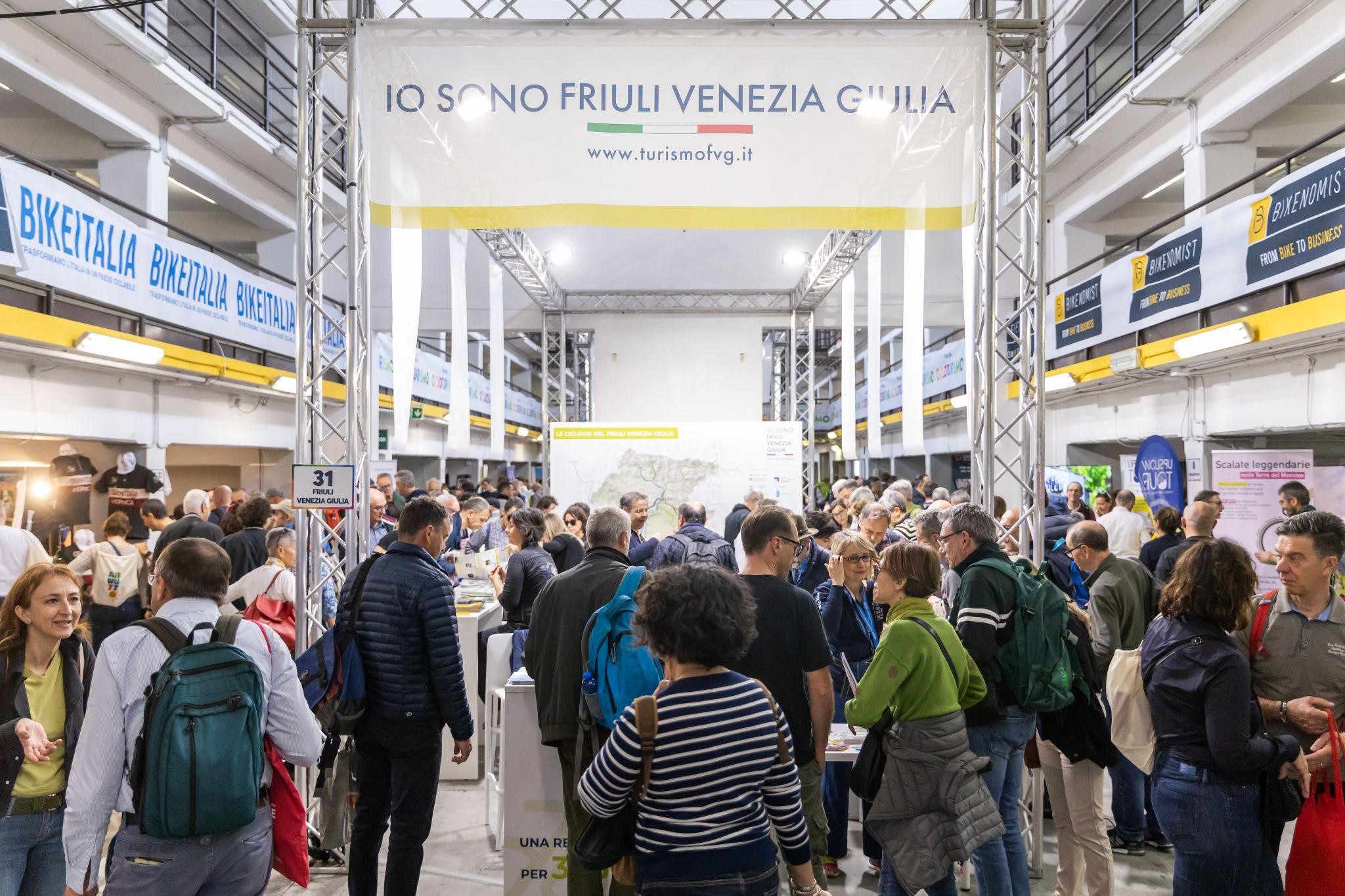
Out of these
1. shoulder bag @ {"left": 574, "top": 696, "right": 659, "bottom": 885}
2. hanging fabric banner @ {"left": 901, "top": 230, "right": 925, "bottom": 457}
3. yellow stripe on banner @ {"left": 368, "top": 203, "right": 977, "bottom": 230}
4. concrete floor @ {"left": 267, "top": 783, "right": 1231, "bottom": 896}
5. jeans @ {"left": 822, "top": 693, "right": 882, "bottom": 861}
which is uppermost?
yellow stripe on banner @ {"left": 368, "top": 203, "right": 977, "bottom": 230}

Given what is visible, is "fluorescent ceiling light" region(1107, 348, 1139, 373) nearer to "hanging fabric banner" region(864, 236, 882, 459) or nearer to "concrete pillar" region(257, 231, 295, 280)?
"hanging fabric banner" region(864, 236, 882, 459)

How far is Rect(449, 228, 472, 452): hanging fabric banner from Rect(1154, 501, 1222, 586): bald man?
15.2 ft

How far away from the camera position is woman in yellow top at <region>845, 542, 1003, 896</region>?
244 centimetres

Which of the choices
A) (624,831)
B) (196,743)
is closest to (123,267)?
(196,743)

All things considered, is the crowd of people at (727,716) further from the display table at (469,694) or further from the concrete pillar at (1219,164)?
the concrete pillar at (1219,164)

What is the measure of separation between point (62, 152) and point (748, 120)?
8898mm

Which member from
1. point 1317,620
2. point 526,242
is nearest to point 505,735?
point 1317,620

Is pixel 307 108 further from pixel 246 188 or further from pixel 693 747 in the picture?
pixel 246 188

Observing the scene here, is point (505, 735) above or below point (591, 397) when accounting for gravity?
below

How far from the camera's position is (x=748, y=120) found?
13.3 ft

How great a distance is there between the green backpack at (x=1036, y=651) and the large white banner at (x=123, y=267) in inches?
243

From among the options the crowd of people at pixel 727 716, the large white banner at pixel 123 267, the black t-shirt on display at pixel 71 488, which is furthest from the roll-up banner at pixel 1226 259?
the black t-shirt on display at pixel 71 488

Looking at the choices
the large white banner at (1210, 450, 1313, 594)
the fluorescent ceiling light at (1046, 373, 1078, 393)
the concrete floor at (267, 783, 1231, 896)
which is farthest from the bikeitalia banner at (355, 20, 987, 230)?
the fluorescent ceiling light at (1046, 373, 1078, 393)

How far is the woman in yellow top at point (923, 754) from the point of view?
8.01ft
